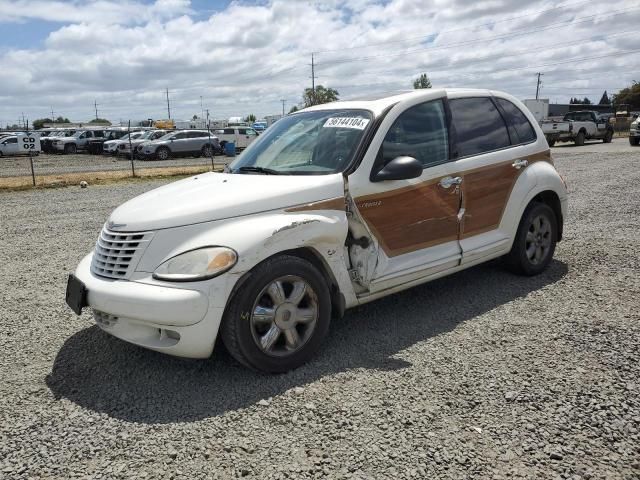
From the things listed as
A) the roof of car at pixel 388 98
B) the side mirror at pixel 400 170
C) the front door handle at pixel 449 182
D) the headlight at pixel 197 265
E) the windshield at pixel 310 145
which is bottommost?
the headlight at pixel 197 265

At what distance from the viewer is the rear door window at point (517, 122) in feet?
16.9

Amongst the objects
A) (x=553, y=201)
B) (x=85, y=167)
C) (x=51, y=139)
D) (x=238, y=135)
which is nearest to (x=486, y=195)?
(x=553, y=201)

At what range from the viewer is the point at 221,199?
141 inches

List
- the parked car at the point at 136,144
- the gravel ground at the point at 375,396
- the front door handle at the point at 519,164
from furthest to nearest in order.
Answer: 1. the parked car at the point at 136,144
2. the front door handle at the point at 519,164
3. the gravel ground at the point at 375,396

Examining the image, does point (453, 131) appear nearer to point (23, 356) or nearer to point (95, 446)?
point (95, 446)

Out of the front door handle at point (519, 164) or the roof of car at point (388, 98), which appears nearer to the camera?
the roof of car at point (388, 98)

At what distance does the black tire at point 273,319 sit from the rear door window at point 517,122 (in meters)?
2.68

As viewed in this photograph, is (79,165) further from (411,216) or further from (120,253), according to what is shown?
(411,216)

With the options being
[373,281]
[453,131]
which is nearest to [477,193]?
[453,131]

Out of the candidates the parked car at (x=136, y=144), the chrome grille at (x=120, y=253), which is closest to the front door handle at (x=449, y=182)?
the chrome grille at (x=120, y=253)

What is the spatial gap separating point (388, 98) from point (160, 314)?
8.26 feet

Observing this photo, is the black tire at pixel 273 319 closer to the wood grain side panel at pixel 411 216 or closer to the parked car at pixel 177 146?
the wood grain side panel at pixel 411 216

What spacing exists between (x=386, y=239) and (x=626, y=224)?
17.1 feet

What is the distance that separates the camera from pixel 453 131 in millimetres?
4594
